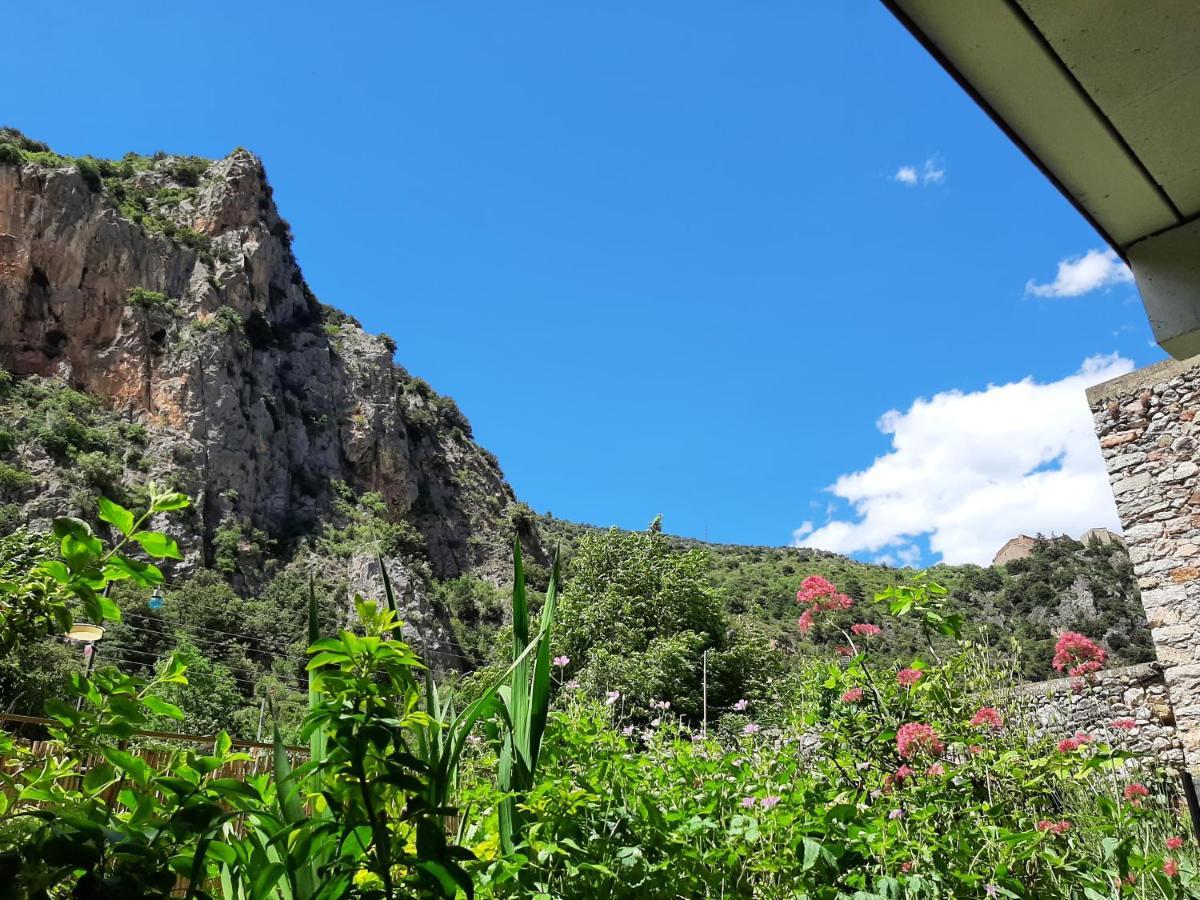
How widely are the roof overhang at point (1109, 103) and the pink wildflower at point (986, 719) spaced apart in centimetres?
123

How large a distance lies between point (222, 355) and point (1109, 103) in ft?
134

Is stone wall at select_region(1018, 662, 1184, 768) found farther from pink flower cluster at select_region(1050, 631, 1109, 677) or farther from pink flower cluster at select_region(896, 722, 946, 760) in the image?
pink flower cluster at select_region(896, 722, 946, 760)

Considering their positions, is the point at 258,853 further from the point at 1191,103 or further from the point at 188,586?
the point at 188,586

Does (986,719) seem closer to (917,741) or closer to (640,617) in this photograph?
(917,741)

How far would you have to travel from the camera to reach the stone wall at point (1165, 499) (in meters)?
5.21

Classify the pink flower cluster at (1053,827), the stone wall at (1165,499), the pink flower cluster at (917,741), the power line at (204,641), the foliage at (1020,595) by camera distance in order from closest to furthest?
the pink flower cluster at (1053,827) → the pink flower cluster at (917,741) → the stone wall at (1165,499) → the foliage at (1020,595) → the power line at (204,641)

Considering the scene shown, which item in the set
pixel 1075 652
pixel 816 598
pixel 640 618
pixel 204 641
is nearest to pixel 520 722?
pixel 816 598

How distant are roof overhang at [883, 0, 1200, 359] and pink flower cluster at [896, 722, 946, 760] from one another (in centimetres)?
122

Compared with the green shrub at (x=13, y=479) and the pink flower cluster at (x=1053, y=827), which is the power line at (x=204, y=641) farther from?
the pink flower cluster at (x=1053, y=827)

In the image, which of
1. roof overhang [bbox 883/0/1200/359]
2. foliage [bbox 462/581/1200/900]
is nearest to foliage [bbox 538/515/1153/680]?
foliage [bbox 462/581/1200/900]

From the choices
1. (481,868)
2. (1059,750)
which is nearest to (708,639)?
(1059,750)

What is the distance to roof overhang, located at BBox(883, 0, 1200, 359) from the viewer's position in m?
0.97

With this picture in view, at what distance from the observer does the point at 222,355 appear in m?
37.2

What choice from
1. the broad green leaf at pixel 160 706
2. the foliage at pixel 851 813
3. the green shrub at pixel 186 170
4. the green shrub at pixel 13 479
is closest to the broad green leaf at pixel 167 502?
the broad green leaf at pixel 160 706
